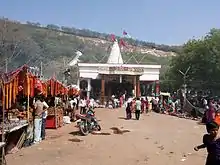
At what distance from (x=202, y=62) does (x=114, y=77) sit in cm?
1186

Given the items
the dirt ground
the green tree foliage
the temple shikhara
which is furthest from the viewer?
the green tree foliage

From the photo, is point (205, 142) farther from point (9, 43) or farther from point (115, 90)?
point (115, 90)

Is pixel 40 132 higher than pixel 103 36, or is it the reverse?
pixel 103 36

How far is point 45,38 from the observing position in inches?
4611

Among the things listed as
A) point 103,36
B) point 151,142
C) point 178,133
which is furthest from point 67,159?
point 103,36

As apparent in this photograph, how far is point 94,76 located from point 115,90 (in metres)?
3.89

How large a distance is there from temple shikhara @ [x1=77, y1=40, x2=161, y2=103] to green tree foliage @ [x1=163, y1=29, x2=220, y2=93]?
6.13 m

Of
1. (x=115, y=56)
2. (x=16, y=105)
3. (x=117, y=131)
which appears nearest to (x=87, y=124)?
(x=117, y=131)

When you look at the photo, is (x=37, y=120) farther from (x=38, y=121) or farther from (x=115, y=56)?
(x=115, y=56)

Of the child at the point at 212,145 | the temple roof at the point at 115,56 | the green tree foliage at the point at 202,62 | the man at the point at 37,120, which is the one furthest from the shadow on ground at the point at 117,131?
the temple roof at the point at 115,56

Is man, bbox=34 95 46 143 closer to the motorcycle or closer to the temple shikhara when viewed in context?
the motorcycle

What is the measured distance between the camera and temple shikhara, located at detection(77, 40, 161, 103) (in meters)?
46.6

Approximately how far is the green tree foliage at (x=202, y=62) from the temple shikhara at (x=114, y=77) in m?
6.13

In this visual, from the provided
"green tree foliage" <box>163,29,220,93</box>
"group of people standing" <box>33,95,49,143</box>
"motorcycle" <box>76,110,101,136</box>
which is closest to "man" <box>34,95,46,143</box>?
"group of people standing" <box>33,95,49,143</box>
